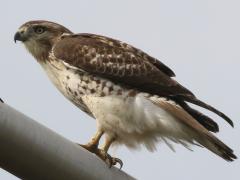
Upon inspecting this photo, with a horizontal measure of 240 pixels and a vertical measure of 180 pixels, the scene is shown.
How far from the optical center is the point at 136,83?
5.20 m

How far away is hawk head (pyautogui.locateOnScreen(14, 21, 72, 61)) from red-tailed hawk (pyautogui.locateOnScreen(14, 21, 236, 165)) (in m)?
0.32

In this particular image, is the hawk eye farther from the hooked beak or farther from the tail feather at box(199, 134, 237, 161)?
the tail feather at box(199, 134, 237, 161)

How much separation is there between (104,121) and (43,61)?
3.71ft

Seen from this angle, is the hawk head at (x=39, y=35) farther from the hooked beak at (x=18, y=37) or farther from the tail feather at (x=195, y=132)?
the tail feather at (x=195, y=132)

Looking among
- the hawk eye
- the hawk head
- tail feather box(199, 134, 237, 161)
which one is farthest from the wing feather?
tail feather box(199, 134, 237, 161)

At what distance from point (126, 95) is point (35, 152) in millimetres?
3121

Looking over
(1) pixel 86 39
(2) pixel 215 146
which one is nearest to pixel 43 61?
(1) pixel 86 39

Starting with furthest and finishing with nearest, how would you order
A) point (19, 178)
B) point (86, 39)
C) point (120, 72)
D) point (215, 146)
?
point (86, 39) → point (120, 72) → point (215, 146) → point (19, 178)

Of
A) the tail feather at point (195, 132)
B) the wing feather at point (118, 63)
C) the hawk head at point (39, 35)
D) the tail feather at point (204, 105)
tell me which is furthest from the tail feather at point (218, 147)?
the hawk head at point (39, 35)

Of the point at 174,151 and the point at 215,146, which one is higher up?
the point at 215,146

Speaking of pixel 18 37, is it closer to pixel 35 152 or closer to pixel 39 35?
pixel 39 35

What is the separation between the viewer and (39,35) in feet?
20.5

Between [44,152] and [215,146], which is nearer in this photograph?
[44,152]

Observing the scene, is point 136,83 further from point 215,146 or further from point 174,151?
point 215,146
